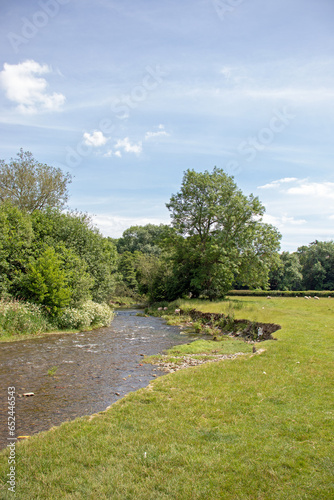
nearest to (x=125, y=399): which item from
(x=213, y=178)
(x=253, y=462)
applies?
(x=253, y=462)

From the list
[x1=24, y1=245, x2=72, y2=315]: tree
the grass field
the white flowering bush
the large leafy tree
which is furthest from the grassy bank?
the large leafy tree

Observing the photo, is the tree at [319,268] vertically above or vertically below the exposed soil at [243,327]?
above

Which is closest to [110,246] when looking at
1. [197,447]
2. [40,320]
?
[40,320]

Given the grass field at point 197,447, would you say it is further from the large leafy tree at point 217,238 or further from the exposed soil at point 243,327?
the large leafy tree at point 217,238

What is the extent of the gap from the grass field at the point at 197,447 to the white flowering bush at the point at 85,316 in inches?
553

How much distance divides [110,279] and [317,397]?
23468 millimetres

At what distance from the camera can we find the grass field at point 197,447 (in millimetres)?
4359

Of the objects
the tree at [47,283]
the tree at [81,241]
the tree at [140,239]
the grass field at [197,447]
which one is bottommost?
the grass field at [197,447]

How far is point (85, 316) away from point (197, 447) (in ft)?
59.8

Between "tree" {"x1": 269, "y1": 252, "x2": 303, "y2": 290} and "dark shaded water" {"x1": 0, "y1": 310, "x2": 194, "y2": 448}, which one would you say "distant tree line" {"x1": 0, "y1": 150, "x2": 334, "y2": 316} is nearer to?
"dark shaded water" {"x1": 0, "y1": 310, "x2": 194, "y2": 448}

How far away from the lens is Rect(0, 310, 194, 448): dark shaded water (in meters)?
7.79

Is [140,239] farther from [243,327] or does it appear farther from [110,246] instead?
[243,327]

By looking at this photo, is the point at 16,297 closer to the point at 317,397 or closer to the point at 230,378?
the point at 230,378

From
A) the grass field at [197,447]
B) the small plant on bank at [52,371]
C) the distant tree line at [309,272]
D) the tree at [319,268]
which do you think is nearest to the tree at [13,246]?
the small plant on bank at [52,371]
